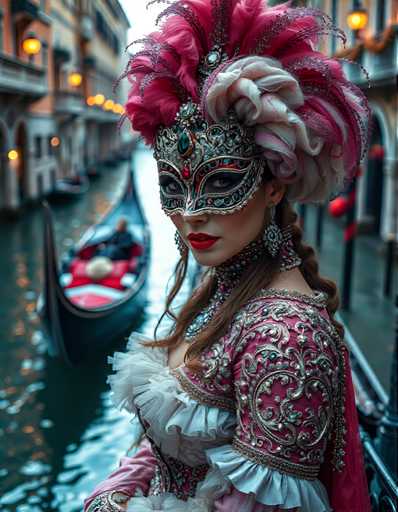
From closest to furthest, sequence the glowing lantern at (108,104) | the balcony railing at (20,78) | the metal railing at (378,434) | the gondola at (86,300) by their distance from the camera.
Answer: the metal railing at (378,434)
the gondola at (86,300)
the balcony railing at (20,78)
the glowing lantern at (108,104)

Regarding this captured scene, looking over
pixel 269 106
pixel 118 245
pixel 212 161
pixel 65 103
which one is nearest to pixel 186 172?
pixel 212 161

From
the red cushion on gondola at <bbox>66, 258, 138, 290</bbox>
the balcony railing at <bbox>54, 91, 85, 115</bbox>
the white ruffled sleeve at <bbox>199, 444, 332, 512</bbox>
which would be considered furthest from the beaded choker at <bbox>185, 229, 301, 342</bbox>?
the balcony railing at <bbox>54, 91, 85, 115</bbox>

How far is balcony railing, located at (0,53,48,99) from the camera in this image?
1340 centimetres

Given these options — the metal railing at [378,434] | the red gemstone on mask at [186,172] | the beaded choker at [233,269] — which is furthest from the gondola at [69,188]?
the red gemstone on mask at [186,172]

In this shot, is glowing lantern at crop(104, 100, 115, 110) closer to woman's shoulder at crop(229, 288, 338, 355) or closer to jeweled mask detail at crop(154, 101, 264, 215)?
jeweled mask detail at crop(154, 101, 264, 215)

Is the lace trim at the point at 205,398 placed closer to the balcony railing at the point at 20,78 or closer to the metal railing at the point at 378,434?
the metal railing at the point at 378,434

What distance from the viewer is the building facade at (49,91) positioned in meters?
14.1

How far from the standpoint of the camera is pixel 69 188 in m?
18.0

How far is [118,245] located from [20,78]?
8353 millimetres

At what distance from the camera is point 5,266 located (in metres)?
9.60

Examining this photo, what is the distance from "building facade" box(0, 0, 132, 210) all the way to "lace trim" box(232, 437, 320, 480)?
5256 mm

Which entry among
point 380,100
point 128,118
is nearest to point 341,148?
point 128,118

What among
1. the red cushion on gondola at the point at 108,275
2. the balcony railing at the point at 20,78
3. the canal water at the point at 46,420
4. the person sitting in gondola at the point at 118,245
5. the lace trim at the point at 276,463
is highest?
the balcony railing at the point at 20,78

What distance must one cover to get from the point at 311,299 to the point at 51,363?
491 centimetres
